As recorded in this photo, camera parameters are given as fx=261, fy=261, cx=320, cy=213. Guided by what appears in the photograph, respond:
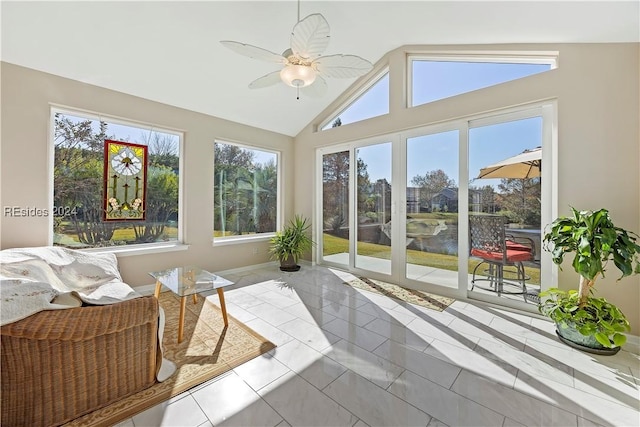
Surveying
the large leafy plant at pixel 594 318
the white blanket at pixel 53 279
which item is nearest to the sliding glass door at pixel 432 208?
the large leafy plant at pixel 594 318

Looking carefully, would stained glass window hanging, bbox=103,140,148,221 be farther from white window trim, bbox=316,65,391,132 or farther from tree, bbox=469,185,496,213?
tree, bbox=469,185,496,213

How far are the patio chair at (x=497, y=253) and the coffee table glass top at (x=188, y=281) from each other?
9.87 ft

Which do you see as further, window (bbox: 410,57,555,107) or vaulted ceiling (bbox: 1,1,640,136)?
window (bbox: 410,57,555,107)

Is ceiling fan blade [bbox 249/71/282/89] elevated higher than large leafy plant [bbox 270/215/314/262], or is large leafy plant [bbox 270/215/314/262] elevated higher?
ceiling fan blade [bbox 249/71/282/89]

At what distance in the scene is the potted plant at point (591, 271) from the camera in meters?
2.08

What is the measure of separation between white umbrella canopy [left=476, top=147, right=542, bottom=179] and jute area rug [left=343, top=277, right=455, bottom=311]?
1674 millimetres

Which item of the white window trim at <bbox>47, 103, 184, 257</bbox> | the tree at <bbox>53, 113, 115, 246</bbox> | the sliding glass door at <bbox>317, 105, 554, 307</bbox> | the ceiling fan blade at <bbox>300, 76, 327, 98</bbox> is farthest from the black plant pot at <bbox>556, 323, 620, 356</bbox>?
the tree at <bbox>53, 113, 115, 246</bbox>

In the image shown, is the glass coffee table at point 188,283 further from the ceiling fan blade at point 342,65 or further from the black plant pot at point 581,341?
the black plant pot at point 581,341

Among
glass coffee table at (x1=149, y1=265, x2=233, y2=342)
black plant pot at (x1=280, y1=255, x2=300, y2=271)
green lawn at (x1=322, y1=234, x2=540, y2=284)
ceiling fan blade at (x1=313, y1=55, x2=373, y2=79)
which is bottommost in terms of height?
black plant pot at (x1=280, y1=255, x2=300, y2=271)

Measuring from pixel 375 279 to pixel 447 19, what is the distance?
11.6 feet

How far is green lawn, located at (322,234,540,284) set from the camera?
11.0 ft

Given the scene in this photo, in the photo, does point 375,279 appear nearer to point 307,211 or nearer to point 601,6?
point 307,211

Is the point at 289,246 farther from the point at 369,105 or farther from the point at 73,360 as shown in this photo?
the point at 73,360

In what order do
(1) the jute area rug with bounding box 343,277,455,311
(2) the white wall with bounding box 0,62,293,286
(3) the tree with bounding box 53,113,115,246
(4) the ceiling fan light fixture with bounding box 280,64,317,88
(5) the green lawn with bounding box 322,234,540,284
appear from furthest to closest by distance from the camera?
(5) the green lawn with bounding box 322,234,540,284
(1) the jute area rug with bounding box 343,277,455,311
(3) the tree with bounding box 53,113,115,246
(2) the white wall with bounding box 0,62,293,286
(4) the ceiling fan light fixture with bounding box 280,64,317,88
